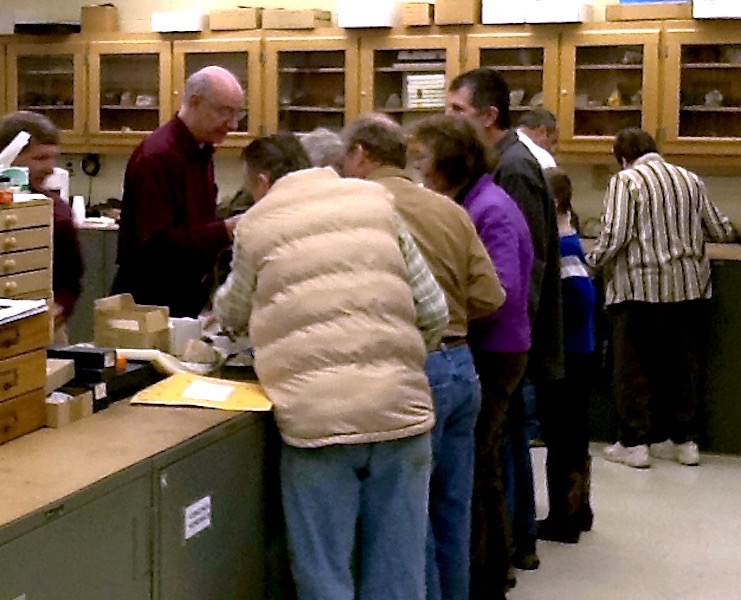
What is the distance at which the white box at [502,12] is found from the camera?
20.0ft

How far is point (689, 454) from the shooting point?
529cm

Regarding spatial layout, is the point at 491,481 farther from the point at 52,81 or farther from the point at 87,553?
the point at 52,81

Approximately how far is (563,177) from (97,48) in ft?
13.1

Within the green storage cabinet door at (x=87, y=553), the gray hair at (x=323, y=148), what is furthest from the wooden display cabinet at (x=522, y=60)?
the green storage cabinet door at (x=87, y=553)

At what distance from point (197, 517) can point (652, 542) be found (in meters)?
2.50

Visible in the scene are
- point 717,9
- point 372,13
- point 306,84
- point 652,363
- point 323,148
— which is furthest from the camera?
point 306,84

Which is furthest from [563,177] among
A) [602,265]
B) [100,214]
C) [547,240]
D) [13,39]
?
[13,39]

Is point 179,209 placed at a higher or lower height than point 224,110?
lower

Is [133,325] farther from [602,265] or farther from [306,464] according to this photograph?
[602,265]

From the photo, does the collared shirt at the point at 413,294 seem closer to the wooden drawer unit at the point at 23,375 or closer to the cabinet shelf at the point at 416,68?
the wooden drawer unit at the point at 23,375

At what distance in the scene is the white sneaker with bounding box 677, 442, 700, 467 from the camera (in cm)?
529

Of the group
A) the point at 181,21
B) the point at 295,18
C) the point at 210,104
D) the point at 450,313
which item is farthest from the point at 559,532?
the point at 181,21

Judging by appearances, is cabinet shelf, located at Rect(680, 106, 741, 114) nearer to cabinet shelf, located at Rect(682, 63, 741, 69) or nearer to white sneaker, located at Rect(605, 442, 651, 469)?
cabinet shelf, located at Rect(682, 63, 741, 69)

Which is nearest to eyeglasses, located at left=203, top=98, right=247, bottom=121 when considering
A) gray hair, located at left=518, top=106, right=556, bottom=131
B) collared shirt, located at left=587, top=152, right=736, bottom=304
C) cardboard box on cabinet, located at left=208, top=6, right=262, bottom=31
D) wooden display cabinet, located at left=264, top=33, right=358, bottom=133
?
gray hair, located at left=518, top=106, right=556, bottom=131
